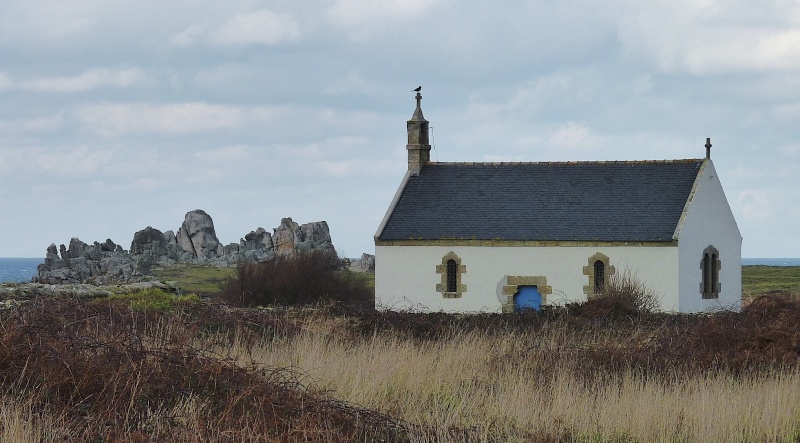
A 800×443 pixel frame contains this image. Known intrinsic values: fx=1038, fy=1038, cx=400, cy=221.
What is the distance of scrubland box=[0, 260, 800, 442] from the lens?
9.39 meters

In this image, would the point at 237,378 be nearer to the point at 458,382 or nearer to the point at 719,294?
the point at 458,382

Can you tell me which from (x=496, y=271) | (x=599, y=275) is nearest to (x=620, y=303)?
(x=599, y=275)

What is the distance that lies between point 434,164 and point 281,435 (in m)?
28.0

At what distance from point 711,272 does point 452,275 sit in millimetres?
8313

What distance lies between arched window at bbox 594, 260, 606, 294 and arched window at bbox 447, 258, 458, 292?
4.42 m

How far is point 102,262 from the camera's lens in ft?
270

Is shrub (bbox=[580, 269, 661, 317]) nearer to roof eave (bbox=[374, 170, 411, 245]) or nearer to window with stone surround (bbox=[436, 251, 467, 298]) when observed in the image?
window with stone surround (bbox=[436, 251, 467, 298])

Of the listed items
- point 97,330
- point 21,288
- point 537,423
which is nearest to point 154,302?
point 21,288

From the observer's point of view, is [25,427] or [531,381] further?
[531,381]

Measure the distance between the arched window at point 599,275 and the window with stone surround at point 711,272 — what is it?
3.59m

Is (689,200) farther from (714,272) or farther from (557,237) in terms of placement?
(557,237)

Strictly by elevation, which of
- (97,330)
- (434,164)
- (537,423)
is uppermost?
(434,164)

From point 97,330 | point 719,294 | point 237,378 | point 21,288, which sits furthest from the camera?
point 719,294

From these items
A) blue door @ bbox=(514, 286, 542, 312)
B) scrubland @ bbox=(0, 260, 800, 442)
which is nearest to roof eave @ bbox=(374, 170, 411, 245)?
blue door @ bbox=(514, 286, 542, 312)
